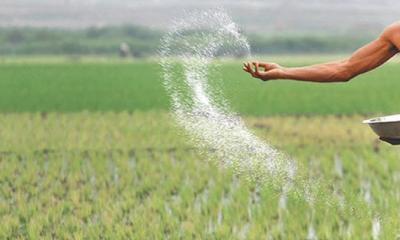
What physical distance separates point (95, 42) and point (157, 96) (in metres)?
34.1

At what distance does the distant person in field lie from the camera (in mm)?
2502

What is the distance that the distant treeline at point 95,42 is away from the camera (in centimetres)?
4731

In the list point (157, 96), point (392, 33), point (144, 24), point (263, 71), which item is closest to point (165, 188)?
point (263, 71)

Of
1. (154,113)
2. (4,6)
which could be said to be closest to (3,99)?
(154,113)

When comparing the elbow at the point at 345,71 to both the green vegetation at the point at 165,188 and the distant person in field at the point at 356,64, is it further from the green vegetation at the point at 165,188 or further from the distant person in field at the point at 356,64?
the green vegetation at the point at 165,188

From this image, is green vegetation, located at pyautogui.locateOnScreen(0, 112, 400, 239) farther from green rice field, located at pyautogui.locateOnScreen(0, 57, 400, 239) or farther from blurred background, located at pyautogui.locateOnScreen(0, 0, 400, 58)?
blurred background, located at pyautogui.locateOnScreen(0, 0, 400, 58)

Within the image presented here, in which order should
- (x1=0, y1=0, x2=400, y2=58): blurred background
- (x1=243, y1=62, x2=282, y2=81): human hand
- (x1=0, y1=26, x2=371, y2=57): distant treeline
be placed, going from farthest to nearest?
(x1=0, y1=0, x2=400, y2=58): blurred background
(x1=0, y1=26, x2=371, y2=57): distant treeline
(x1=243, y1=62, x2=282, y2=81): human hand

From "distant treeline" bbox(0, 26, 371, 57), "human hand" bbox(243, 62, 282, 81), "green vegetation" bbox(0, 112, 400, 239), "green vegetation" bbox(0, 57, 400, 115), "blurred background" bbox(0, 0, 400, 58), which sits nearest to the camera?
"human hand" bbox(243, 62, 282, 81)

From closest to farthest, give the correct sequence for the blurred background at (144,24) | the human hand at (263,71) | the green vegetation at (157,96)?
the human hand at (263,71)
the green vegetation at (157,96)
the blurred background at (144,24)

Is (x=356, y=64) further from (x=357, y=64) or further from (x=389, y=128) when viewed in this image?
(x=389, y=128)

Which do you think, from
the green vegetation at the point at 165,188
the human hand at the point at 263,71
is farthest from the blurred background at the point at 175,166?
the human hand at the point at 263,71

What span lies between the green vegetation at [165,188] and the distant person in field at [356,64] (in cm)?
198

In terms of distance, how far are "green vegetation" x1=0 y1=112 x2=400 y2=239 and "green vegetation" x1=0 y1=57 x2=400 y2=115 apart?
1677 millimetres

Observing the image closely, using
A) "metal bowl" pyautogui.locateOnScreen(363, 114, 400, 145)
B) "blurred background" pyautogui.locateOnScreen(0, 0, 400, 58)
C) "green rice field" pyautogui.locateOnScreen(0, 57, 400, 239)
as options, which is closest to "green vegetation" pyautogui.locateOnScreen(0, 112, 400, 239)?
"green rice field" pyautogui.locateOnScreen(0, 57, 400, 239)
